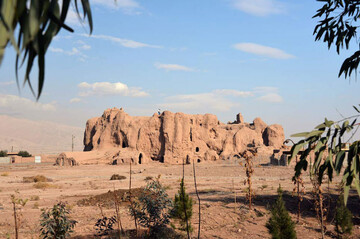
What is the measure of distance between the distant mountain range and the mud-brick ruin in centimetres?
5655

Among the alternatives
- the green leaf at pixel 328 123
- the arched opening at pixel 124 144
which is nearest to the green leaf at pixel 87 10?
the green leaf at pixel 328 123

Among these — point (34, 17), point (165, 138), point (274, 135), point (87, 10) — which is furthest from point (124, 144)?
point (34, 17)

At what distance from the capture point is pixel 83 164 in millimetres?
44781

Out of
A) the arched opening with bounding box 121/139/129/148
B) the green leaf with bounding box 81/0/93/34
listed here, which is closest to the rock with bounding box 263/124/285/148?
the arched opening with bounding box 121/139/129/148

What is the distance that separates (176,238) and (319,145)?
5021 millimetres

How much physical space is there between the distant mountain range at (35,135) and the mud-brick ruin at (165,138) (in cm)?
5655

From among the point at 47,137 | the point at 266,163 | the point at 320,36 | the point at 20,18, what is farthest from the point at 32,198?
the point at 47,137

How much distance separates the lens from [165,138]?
50.7 meters

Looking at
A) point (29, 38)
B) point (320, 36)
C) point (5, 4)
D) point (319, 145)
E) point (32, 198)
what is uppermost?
point (320, 36)

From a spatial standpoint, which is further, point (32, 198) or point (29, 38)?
point (32, 198)

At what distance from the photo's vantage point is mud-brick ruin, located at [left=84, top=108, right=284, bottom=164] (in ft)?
164

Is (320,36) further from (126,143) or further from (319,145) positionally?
(126,143)

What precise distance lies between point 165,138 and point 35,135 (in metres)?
90.8

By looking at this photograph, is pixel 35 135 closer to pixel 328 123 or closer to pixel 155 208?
pixel 155 208
